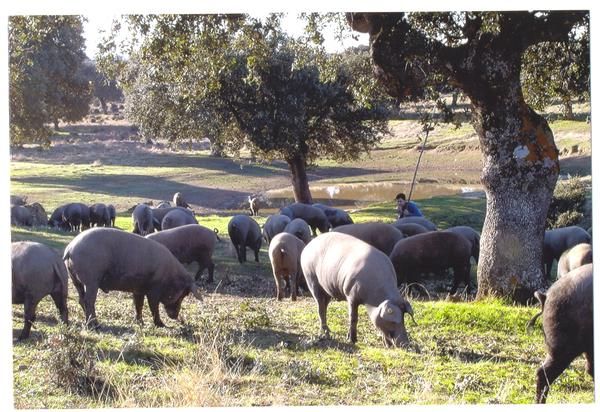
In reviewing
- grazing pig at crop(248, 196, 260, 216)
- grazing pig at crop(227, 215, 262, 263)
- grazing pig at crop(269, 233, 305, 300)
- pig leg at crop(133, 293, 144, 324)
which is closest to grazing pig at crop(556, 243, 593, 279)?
grazing pig at crop(269, 233, 305, 300)

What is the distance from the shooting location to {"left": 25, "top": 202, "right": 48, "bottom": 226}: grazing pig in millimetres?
22638

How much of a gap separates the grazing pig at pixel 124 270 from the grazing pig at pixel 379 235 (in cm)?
452

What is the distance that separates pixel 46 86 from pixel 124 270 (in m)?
12.1

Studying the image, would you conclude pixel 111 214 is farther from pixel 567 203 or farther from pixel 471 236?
pixel 567 203

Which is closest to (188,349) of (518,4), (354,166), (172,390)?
(172,390)

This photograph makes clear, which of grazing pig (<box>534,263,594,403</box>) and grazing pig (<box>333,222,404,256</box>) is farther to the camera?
grazing pig (<box>333,222,404,256</box>)

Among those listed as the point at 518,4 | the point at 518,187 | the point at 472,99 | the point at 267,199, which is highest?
the point at 518,4

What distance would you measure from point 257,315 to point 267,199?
2102 cm

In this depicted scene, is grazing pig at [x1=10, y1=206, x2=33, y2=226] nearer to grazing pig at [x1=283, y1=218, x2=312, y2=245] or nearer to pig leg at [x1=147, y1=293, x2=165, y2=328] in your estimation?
grazing pig at [x1=283, y1=218, x2=312, y2=245]

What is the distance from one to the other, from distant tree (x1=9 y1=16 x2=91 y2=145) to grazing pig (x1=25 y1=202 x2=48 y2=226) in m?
2.74

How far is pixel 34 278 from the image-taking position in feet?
28.2

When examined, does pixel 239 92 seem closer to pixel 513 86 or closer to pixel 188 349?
pixel 513 86

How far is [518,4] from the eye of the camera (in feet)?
24.5

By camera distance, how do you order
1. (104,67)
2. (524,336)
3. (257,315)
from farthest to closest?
1. (104,67)
2. (257,315)
3. (524,336)
